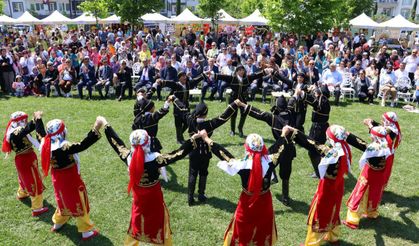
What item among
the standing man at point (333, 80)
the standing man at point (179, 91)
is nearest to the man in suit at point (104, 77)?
the standing man at point (179, 91)

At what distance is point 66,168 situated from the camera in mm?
5656

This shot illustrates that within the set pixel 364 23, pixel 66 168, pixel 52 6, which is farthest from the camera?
pixel 52 6

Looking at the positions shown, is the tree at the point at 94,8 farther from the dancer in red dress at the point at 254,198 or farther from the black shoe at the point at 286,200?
the dancer in red dress at the point at 254,198

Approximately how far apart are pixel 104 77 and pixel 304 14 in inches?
421

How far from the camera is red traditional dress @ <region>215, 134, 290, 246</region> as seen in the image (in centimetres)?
483

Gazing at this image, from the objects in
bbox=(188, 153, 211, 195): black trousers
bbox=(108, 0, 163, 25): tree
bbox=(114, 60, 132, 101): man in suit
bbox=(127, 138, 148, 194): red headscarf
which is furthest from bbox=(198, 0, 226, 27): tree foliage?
bbox=(127, 138, 148, 194): red headscarf

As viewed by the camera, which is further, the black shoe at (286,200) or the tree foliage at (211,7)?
the tree foliage at (211,7)

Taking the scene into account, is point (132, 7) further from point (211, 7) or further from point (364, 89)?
point (364, 89)

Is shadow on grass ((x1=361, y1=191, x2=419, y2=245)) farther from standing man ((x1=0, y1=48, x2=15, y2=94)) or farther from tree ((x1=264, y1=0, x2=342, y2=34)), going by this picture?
standing man ((x1=0, y1=48, x2=15, y2=94))

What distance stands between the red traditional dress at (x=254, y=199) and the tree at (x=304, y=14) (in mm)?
15363

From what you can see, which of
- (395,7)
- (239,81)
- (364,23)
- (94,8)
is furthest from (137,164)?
(395,7)

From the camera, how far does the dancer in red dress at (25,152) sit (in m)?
6.52

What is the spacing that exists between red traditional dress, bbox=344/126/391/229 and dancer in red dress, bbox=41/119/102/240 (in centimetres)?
460

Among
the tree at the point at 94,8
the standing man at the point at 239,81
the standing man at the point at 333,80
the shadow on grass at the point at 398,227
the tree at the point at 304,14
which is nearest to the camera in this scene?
the shadow on grass at the point at 398,227
